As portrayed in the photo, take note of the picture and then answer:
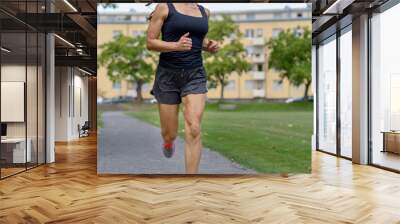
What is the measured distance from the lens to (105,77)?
257 inches

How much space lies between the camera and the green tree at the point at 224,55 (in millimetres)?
6340

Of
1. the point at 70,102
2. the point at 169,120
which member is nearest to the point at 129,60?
the point at 169,120

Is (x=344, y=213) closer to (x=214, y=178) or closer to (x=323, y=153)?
(x=214, y=178)

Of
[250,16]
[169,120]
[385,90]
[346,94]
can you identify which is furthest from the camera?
[346,94]

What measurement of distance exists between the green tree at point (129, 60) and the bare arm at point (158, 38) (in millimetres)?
142

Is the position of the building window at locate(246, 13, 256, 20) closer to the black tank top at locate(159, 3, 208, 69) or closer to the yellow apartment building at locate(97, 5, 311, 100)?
the yellow apartment building at locate(97, 5, 311, 100)

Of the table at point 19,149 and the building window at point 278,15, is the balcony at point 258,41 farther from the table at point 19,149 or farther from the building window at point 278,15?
the table at point 19,149

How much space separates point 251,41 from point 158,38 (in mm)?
1391

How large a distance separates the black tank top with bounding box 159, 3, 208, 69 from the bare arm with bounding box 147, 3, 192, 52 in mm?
47

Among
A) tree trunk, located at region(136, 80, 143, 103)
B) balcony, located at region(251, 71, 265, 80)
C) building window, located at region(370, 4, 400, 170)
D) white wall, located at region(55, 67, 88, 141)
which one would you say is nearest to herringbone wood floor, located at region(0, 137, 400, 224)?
building window, located at region(370, 4, 400, 170)

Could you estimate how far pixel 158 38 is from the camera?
615 cm

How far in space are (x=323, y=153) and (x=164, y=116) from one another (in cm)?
A: 503

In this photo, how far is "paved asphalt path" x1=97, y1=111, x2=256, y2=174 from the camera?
20.8 ft

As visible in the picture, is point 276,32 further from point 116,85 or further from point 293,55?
point 116,85
